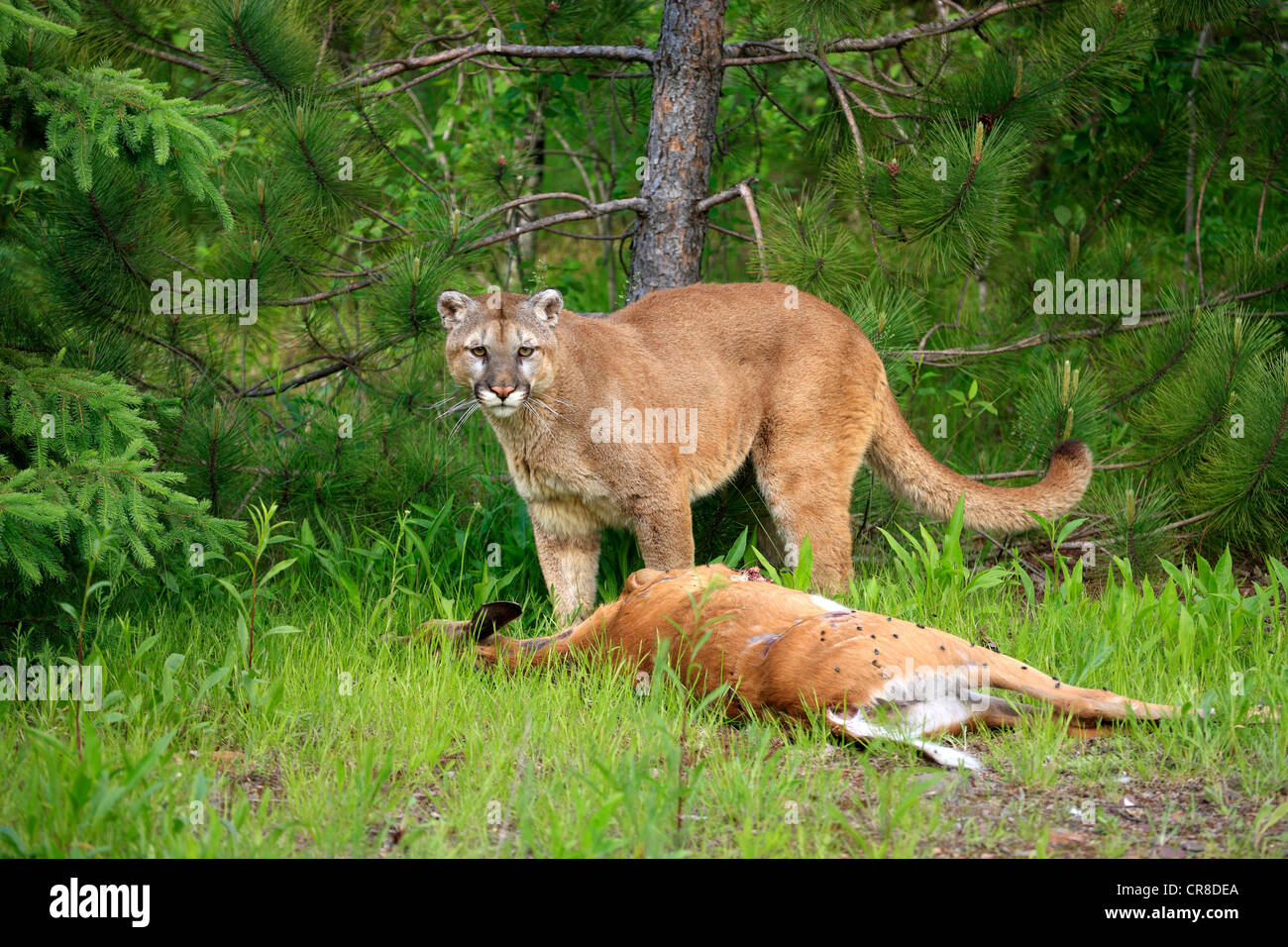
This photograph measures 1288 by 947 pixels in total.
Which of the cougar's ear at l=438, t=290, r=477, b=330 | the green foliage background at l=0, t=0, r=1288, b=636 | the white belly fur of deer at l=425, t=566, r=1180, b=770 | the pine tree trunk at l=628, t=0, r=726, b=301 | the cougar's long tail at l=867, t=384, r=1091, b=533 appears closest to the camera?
the white belly fur of deer at l=425, t=566, r=1180, b=770

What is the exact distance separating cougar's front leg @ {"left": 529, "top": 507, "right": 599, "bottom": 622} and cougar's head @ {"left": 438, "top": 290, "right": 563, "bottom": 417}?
0.69 meters

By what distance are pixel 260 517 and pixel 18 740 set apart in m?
1.87

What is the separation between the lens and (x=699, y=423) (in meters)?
5.57

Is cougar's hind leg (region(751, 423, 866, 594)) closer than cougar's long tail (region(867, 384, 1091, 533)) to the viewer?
No

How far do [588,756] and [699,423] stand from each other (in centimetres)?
230

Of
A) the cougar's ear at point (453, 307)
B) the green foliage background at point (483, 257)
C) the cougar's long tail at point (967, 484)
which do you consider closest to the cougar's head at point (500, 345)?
the cougar's ear at point (453, 307)

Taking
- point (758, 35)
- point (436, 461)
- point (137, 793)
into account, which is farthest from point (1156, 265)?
point (137, 793)

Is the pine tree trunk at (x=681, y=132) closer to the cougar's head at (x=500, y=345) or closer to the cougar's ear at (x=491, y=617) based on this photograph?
the cougar's head at (x=500, y=345)

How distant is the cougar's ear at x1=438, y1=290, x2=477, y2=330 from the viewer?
17.3ft

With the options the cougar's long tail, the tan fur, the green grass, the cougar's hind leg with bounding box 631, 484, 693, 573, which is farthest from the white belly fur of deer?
the cougar's long tail

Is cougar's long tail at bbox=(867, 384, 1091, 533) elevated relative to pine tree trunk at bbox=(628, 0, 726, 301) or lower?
lower

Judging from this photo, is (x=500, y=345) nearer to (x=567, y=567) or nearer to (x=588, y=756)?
(x=567, y=567)

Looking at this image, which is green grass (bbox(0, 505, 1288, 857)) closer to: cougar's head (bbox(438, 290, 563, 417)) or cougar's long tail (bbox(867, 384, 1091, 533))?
cougar's long tail (bbox(867, 384, 1091, 533))

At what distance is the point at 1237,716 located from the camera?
3684mm
